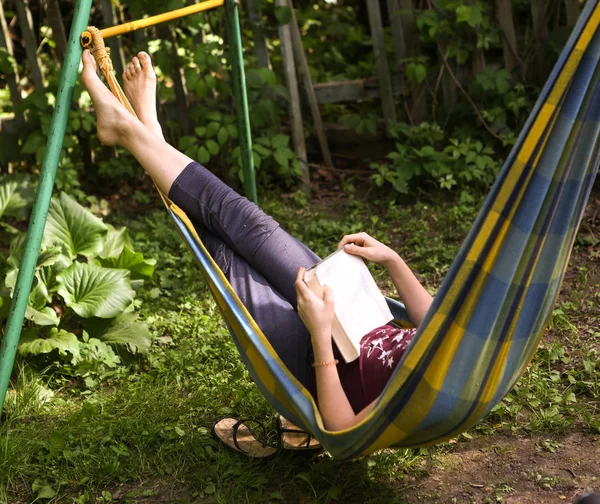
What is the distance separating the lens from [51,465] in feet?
6.80

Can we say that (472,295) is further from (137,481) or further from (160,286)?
(160,286)

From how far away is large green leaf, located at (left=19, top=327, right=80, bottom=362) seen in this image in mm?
2434

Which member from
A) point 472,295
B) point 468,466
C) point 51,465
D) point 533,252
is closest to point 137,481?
point 51,465

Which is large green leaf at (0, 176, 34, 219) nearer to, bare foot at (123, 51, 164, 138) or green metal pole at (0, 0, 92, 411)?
bare foot at (123, 51, 164, 138)

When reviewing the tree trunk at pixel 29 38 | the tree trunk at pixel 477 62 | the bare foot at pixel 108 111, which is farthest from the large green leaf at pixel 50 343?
the tree trunk at pixel 477 62

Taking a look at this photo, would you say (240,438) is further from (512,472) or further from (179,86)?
(179,86)

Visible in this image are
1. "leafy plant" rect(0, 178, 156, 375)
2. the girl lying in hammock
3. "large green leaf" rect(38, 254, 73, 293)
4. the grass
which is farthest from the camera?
"large green leaf" rect(38, 254, 73, 293)

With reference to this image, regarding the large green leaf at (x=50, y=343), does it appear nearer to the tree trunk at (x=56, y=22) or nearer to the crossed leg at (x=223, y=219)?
the crossed leg at (x=223, y=219)

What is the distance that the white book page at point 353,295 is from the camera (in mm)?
1794

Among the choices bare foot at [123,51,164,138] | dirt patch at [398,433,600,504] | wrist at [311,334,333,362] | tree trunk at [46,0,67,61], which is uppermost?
tree trunk at [46,0,67,61]

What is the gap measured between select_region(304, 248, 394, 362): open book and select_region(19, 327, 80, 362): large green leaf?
1045 mm

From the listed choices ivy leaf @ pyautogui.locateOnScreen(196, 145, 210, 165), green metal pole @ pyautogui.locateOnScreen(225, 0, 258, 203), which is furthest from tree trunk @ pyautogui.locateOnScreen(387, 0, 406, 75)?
Result: green metal pole @ pyautogui.locateOnScreen(225, 0, 258, 203)

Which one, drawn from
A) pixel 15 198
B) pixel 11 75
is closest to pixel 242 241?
pixel 15 198

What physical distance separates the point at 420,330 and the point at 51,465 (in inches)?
45.3
